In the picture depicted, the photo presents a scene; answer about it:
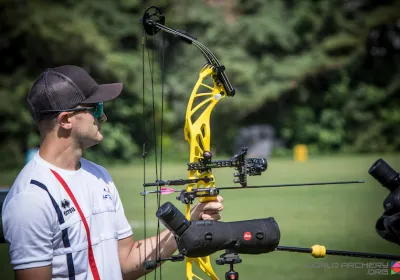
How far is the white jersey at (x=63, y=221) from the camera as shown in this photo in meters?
2.40

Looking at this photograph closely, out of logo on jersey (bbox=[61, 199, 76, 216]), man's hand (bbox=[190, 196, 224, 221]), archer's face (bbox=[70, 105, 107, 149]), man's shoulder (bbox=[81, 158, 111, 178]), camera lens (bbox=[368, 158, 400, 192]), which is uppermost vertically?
archer's face (bbox=[70, 105, 107, 149])

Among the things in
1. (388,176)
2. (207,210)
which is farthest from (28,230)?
(388,176)

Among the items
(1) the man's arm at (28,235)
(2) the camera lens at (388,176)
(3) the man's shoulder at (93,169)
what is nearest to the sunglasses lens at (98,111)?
(3) the man's shoulder at (93,169)

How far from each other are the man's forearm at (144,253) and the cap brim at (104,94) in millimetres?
746

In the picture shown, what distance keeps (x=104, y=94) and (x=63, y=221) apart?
0.60 m

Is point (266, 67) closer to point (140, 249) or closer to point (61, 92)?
point (140, 249)

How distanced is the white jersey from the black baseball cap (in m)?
0.22

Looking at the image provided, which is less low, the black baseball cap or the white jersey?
the black baseball cap

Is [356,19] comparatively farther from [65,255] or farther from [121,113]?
[65,255]

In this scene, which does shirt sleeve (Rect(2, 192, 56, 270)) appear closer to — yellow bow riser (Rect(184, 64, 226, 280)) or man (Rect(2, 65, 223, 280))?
man (Rect(2, 65, 223, 280))

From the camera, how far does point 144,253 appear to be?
3000mm

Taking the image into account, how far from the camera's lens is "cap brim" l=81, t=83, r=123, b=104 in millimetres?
2703

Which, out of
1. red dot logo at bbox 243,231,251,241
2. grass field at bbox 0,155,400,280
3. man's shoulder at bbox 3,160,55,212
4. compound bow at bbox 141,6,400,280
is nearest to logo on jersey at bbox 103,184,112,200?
compound bow at bbox 141,6,400,280

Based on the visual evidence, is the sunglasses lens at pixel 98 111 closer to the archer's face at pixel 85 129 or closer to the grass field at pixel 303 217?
the archer's face at pixel 85 129
